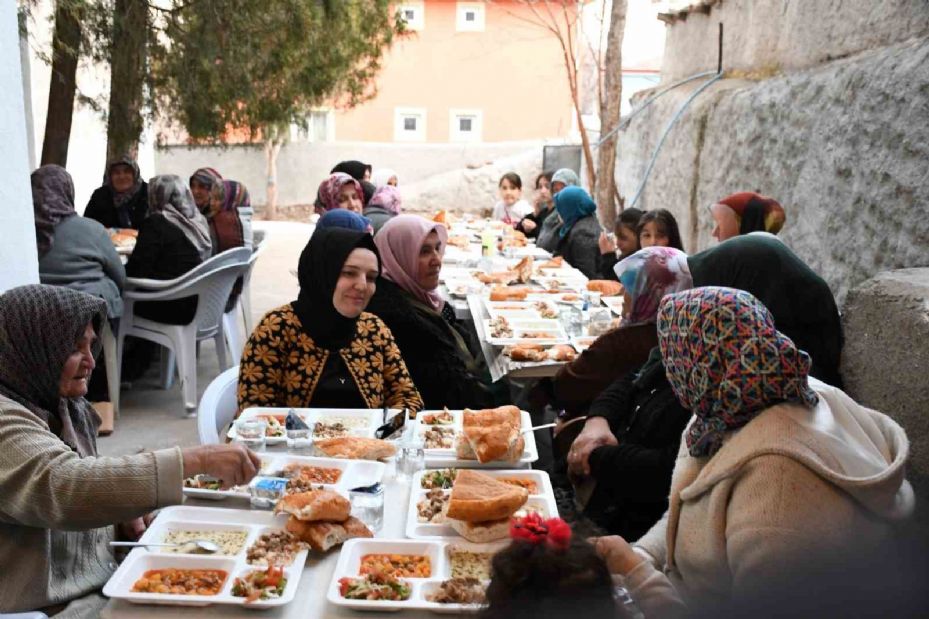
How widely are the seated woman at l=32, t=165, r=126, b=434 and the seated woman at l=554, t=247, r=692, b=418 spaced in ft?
10.0

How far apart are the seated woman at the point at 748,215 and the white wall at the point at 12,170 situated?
373cm

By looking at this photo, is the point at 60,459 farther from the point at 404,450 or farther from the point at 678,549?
the point at 678,549

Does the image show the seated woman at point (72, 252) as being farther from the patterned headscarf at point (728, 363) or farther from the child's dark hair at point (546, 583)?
the child's dark hair at point (546, 583)

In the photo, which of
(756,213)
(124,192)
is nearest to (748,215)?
(756,213)

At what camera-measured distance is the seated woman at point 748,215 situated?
4.99 meters

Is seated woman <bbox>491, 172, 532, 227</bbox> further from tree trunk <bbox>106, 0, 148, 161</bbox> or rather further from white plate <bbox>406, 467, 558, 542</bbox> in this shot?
white plate <bbox>406, 467, 558, 542</bbox>

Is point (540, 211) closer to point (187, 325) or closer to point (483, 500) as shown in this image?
point (187, 325)

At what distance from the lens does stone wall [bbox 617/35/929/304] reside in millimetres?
3754

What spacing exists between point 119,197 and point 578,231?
3.98 meters

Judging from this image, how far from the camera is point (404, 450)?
2.79 meters

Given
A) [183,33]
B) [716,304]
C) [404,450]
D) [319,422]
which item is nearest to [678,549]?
[716,304]

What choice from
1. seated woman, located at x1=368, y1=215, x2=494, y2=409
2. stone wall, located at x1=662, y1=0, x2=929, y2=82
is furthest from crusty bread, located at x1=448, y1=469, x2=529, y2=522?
stone wall, located at x1=662, y1=0, x2=929, y2=82

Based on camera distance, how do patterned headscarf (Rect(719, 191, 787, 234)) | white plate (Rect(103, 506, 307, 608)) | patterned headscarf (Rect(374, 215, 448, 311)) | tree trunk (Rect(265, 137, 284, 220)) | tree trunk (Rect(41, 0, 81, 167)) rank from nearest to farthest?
white plate (Rect(103, 506, 307, 608)), patterned headscarf (Rect(374, 215, 448, 311)), patterned headscarf (Rect(719, 191, 787, 234)), tree trunk (Rect(41, 0, 81, 167)), tree trunk (Rect(265, 137, 284, 220))

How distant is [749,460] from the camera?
2059mm
